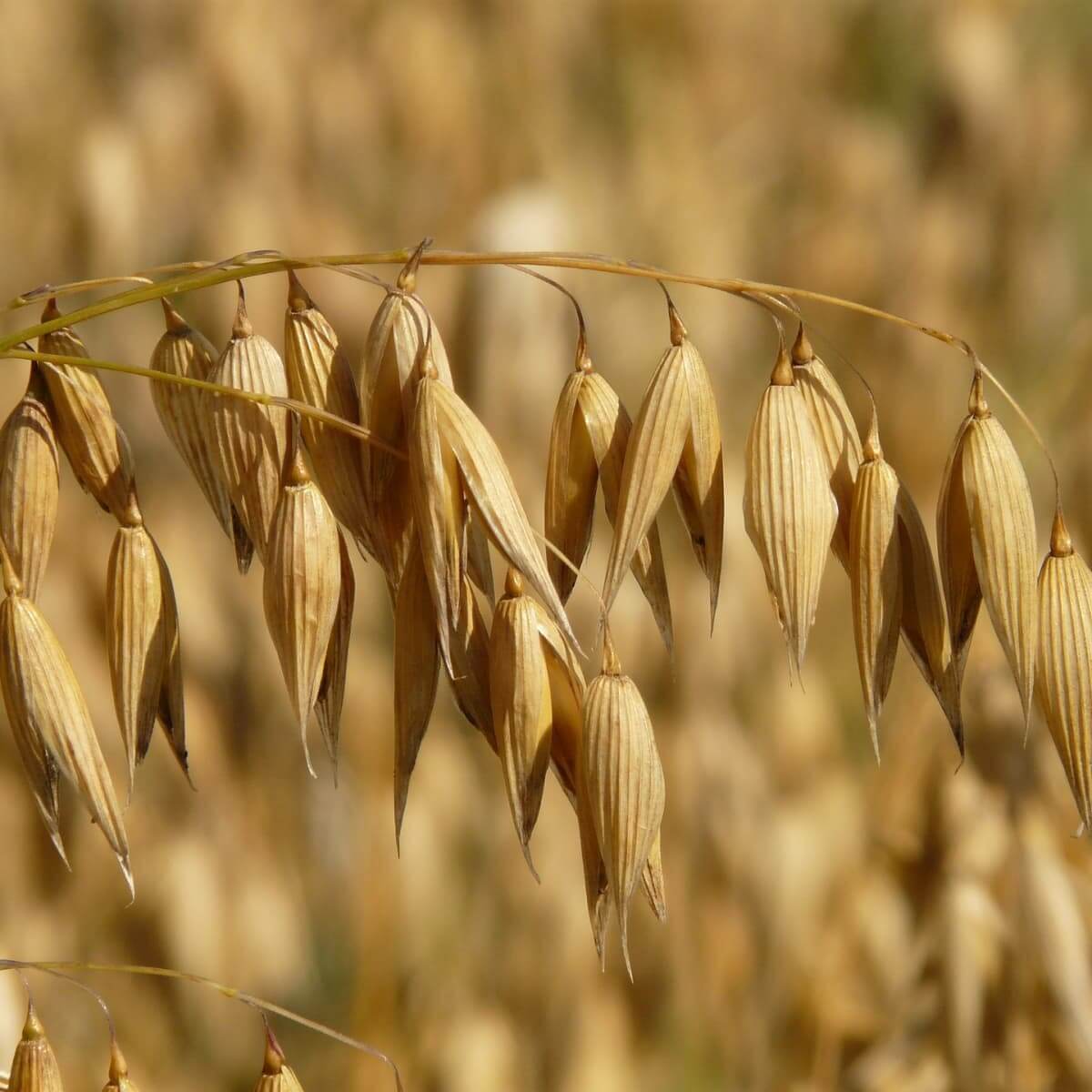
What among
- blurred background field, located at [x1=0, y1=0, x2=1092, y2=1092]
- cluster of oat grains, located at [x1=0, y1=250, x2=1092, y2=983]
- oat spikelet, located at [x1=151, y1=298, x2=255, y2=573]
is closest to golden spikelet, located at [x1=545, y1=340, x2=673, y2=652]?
cluster of oat grains, located at [x1=0, y1=250, x2=1092, y2=983]

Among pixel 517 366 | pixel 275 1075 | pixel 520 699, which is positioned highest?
pixel 517 366

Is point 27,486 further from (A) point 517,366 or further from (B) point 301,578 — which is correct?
(A) point 517,366

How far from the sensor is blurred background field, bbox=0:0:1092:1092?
95 cm

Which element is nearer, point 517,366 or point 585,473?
Result: point 585,473

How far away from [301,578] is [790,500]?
150 millimetres

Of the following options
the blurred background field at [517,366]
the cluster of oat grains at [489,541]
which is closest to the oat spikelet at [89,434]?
the cluster of oat grains at [489,541]

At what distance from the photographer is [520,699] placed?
38 cm

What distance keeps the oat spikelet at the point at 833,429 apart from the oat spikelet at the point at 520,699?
11 cm

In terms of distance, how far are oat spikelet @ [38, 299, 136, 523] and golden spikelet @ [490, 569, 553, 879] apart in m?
0.12

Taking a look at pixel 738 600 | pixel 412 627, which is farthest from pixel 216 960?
pixel 412 627

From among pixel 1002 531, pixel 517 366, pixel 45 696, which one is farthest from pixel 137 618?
pixel 517 366

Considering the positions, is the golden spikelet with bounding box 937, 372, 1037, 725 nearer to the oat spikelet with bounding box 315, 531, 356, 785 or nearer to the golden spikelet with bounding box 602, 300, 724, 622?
the golden spikelet with bounding box 602, 300, 724, 622

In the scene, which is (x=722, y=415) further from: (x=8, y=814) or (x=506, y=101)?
(x=8, y=814)

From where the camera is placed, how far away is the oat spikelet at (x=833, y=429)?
1.32 ft
